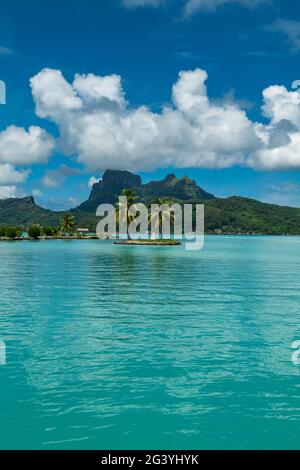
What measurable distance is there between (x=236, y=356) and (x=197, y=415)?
860cm

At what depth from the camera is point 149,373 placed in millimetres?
23000

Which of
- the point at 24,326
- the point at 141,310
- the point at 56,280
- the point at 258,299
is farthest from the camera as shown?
the point at 56,280

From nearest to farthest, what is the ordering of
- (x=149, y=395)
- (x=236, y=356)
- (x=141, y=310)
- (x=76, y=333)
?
(x=149, y=395), (x=236, y=356), (x=76, y=333), (x=141, y=310)

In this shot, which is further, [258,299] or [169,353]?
[258,299]

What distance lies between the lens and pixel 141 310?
133 feet

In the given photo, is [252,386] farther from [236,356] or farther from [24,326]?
[24,326]

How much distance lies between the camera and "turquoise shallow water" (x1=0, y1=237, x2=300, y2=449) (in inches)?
659

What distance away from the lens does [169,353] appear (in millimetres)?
26641

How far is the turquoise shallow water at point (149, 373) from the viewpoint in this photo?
54.9 feet

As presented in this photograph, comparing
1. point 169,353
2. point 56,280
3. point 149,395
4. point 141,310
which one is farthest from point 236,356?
point 56,280

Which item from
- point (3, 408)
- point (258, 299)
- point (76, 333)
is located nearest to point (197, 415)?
point (3, 408)
